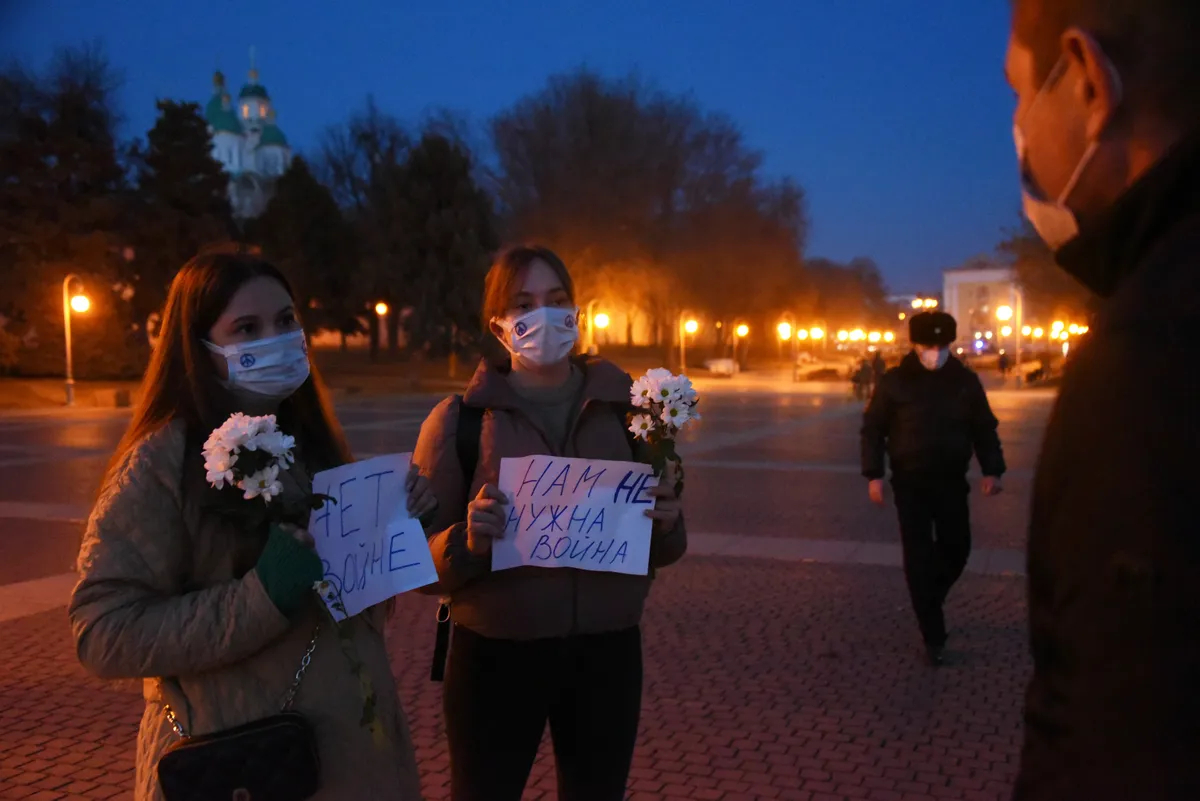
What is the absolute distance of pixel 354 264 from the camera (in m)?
51.2

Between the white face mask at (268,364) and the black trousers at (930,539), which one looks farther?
the black trousers at (930,539)

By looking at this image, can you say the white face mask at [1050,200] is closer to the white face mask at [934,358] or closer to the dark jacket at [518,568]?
the dark jacket at [518,568]

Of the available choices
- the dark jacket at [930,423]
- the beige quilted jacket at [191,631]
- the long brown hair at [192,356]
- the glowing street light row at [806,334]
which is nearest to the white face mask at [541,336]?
the long brown hair at [192,356]

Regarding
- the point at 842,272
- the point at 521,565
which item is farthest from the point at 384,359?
the point at 842,272

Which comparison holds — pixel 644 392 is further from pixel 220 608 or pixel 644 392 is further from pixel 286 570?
pixel 220 608

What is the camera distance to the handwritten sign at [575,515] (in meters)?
2.81

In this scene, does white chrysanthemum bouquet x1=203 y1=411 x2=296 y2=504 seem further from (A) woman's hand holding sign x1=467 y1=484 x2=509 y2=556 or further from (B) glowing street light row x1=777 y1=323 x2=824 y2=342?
(B) glowing street light row x1=777 y1=323 x2=824 y2=342

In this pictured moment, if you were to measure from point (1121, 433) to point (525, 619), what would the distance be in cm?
203

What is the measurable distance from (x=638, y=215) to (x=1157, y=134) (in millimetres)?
47035

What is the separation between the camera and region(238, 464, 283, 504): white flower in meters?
2.02

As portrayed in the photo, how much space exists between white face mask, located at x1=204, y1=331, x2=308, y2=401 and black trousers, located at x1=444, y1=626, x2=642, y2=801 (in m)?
0.92

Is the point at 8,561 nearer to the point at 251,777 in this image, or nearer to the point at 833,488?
the point at 251,777

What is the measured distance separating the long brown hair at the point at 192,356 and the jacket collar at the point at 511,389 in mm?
723

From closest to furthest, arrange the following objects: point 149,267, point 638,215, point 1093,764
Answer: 1. point 1093,764
2. point 149,267
3. point 638,215
